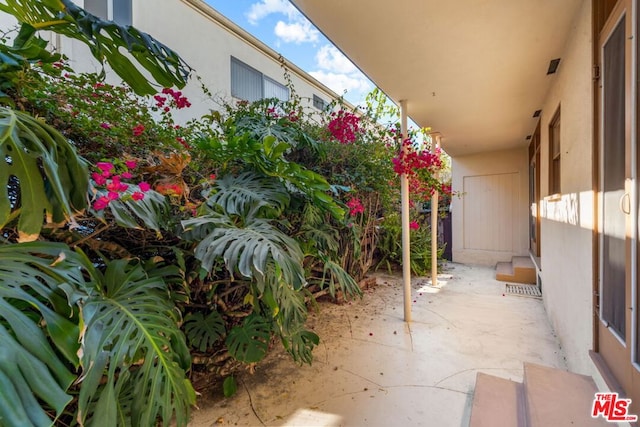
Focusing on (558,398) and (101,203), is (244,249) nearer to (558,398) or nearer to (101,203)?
(101,203)

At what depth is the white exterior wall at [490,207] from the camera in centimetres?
564

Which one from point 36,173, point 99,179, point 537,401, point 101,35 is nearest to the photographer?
point 36,173

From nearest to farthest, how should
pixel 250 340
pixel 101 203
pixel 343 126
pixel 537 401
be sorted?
1. pixel 101 203
2. pixel 537 401
3. pixel 250 340
4. pixel 343 126

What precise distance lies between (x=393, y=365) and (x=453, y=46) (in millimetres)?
2636

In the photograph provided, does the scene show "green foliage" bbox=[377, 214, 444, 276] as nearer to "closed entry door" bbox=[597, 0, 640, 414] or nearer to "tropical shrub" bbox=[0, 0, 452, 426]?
"tropical shrub" bbox=[0, 0, 452, 426]

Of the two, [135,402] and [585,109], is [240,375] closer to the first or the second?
[135,402]

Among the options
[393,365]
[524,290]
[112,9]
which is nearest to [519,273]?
[524,290]

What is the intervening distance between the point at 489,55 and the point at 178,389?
3175 millimetres

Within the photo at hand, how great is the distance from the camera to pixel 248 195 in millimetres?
1723

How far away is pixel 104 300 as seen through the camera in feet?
3.49

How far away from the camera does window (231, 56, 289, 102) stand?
187 inches

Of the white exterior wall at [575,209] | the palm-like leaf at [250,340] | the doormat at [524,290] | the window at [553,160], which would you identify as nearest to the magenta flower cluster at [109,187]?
the palm-like leaf at [250,340]

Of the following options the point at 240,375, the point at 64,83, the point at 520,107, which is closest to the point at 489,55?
the point at 520,107

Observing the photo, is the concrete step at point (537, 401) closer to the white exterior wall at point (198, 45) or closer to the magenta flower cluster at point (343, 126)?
the magenta flower cluster at point (343, 126)
